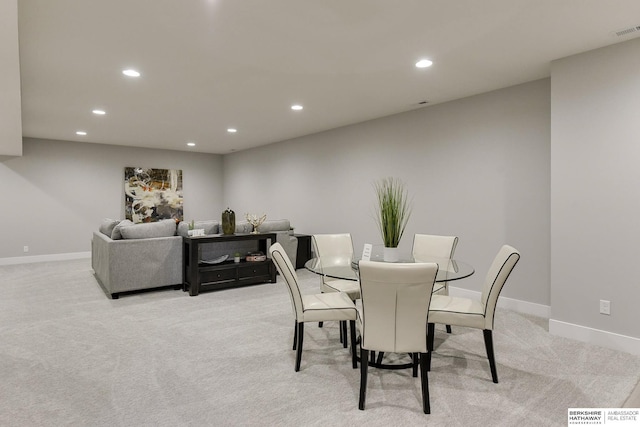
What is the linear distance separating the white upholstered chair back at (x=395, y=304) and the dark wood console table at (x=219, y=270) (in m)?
3.25

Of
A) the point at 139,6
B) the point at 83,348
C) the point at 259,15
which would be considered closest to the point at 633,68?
the point at 259,15

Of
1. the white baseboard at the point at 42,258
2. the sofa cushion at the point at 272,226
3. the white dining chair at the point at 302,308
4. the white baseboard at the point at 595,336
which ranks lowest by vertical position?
the white baseboard at the point at 595,336

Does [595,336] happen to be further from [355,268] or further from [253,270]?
[253,270]

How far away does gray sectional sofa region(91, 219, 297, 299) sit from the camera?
182 inches

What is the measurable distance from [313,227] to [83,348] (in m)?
4.38

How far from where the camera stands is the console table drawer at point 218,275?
4.96 meters

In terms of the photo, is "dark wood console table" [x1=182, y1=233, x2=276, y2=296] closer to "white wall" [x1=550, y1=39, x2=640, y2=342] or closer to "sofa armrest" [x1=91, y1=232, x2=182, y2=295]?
"sofa armrest" [x1=91, y1=232, x2=182, y2=295]

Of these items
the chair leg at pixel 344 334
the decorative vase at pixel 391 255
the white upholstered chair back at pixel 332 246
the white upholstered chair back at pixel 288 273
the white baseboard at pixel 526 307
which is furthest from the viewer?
the white baseboard at pixel 526 307

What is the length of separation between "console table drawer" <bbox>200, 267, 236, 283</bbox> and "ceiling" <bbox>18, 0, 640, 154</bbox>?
2.27 m

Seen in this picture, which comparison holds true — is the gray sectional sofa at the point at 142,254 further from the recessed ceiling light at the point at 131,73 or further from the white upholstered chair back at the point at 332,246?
the white upholstered chair back at the point at 332,246

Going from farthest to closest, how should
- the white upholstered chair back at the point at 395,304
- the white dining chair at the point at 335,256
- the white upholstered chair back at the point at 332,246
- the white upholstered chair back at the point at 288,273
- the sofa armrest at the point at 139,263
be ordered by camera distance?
the sofa armrest at the point at 139,263
the white upholstered chair back at the point at 332,246
the white dining chair at the point at 335,256
the white upholstered chair back at the point at 288,273
the white upholstered chair back at the point at 395,304

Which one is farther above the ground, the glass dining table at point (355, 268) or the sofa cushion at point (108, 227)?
the sofa cushion at point (108, 227)

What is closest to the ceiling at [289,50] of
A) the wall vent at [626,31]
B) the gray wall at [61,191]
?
the wall vent at [626,31]

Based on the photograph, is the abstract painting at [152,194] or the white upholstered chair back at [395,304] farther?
the abstract painting at [152,194]
